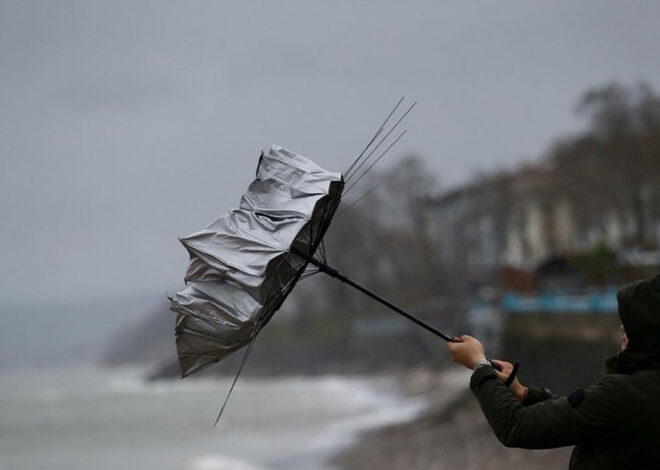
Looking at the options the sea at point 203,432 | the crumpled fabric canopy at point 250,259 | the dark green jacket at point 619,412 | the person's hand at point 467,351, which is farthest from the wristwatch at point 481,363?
the sea at point 203,432

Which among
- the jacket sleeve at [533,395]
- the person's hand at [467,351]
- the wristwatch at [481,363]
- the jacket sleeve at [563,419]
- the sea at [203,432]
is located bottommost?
the jacket sleeve at [563,419]

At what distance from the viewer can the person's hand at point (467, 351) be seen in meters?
2.77

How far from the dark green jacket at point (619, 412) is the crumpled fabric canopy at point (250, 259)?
0.98 meters

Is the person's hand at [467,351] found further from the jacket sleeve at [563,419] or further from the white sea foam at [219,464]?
the white sea foam at [219,464]

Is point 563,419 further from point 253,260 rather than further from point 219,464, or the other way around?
point 219,464

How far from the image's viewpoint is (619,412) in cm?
247

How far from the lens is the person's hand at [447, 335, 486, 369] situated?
2773 mm

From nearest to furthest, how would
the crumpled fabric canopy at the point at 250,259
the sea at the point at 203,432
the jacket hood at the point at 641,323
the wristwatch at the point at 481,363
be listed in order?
the jacket hood at the point at 641,323
the wristwatch at the point at 481,363
the crumpled fabric canopy at the point at 250,259
the sea at the point at 203,432

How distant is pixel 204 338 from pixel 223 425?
3382 centimetres

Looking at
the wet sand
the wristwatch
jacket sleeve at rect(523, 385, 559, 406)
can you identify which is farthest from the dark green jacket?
the wet sand

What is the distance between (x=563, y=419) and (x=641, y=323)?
324 millimetres

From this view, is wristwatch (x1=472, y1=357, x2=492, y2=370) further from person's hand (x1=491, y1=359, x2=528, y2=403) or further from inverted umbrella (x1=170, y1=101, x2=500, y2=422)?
inverted umbrella (x1=170, y1=101, x2=500, y2=422)

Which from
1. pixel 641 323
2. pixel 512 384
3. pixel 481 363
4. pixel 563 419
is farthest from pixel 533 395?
pixel 641 323

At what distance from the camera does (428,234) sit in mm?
73000
